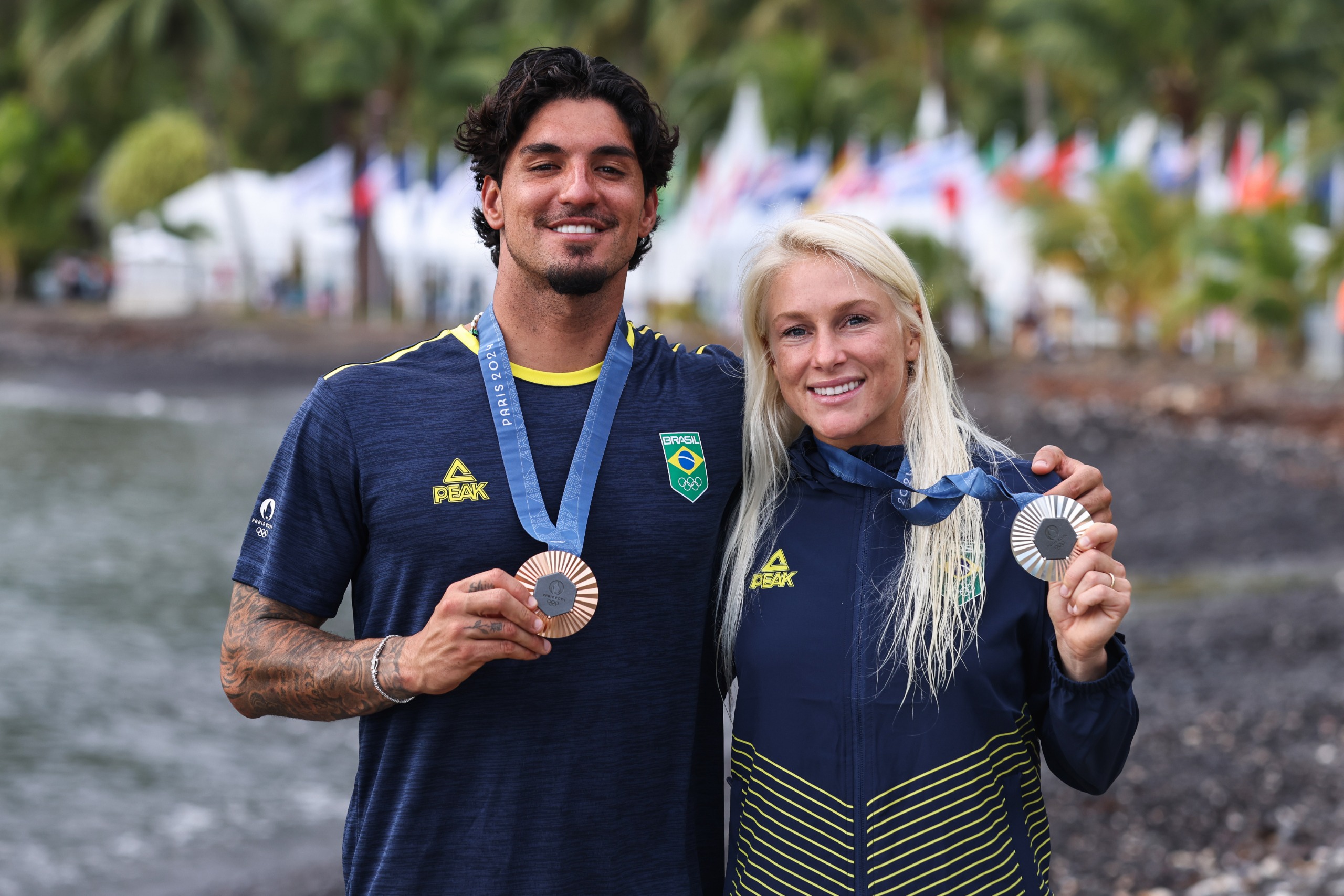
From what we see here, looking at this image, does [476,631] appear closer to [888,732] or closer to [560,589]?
[560,589]

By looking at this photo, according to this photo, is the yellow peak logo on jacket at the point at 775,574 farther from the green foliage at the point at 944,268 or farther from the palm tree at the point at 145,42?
the palm tree at the point at 145,42

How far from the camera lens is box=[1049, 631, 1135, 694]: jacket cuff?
2463mm

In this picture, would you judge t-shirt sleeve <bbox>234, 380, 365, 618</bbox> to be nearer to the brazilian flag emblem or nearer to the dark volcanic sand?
the brazilian flag emblem

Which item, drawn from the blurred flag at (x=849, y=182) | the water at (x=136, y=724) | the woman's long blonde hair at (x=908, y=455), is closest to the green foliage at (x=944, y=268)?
the blurred flag at (x=849, y=182)

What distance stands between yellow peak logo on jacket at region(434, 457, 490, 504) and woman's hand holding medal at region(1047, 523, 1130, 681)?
3.66ft

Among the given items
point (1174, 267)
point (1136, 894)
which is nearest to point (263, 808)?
point (1136, 894)

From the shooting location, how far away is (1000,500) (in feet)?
8.64

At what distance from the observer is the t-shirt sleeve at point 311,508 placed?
2.58 metres

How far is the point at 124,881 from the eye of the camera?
7957 millimetres

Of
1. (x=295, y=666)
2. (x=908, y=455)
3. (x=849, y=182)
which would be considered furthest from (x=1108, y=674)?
(x=849, y=182)

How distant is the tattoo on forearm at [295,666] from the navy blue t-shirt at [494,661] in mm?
57

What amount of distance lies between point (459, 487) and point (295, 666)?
465 mm

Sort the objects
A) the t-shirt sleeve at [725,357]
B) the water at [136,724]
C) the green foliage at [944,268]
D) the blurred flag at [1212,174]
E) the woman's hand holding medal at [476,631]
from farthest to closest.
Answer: the blurred flag at [1212,174] → the green foliage at [944,268] → the water at [136,724] → the t-shirt sleeve at [725,357] → the woman's hand holding medal at [476,631]

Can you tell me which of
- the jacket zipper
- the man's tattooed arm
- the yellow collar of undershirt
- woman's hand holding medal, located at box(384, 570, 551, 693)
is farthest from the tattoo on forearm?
the jacket zipper
